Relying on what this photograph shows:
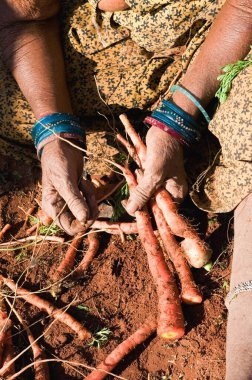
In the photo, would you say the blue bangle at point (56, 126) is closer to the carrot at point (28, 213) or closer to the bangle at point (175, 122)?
the bangle at point (175, 122)

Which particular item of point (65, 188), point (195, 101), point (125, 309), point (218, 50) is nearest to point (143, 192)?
point (65, 188)

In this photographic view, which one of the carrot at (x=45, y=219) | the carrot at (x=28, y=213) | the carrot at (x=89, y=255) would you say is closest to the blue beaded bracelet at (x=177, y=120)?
the carrot at (x=89, y=255)

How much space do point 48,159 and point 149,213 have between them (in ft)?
1.93

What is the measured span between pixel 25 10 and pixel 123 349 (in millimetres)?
1674

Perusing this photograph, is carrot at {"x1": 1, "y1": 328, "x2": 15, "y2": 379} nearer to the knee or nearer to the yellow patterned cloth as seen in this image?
the yellow patterned cloth

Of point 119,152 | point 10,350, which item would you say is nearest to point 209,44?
point 119,152

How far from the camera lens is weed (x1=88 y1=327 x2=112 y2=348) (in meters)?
2.23

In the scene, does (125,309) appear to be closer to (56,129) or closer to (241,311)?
(241,311)

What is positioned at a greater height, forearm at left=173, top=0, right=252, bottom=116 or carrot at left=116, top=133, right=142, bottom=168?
forearm at left=173, top=0, right=252, bottom=116

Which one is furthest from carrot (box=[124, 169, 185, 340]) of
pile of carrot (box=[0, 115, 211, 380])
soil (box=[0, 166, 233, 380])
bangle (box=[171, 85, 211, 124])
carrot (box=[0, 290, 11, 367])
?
carrot (box=[0, 290, 11, 367])

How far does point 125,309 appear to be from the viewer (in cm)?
230

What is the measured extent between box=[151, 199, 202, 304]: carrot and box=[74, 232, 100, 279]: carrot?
406 millimetres

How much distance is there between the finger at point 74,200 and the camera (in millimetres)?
2131

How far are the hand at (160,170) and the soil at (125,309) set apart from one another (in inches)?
10.0
